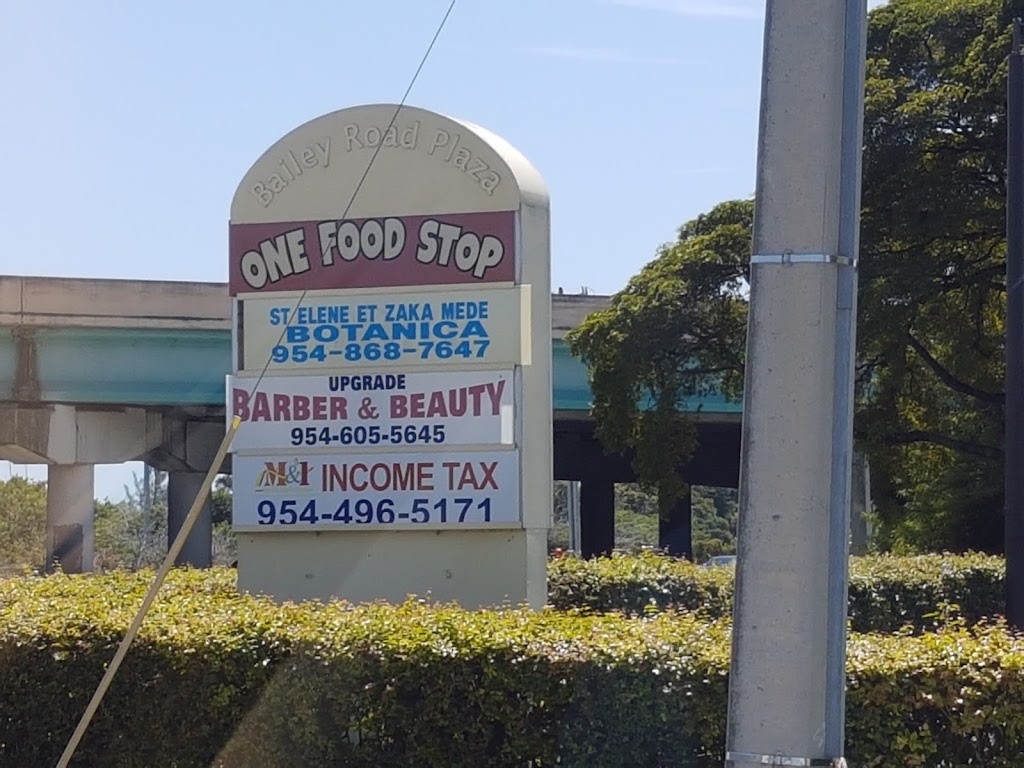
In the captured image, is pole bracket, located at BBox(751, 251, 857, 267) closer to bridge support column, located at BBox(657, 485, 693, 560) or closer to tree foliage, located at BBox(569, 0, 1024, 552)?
tree foliage, located at BBox(569, 0, 1024, 552)

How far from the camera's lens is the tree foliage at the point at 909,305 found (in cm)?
2286

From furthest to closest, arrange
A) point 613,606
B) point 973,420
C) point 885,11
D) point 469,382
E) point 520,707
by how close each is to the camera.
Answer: point 973,420, point 885,11, point 613,606, point 469,382, point 520,707

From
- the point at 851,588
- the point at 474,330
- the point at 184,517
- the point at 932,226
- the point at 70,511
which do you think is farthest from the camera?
the point at 184,517

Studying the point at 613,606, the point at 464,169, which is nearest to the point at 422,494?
the point at 464,169

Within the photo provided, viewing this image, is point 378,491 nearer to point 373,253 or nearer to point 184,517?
point 373,253

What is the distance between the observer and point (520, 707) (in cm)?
679

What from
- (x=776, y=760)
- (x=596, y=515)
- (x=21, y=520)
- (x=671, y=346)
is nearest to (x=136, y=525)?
(x=21, y=520)

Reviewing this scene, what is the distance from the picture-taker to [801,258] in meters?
4.25

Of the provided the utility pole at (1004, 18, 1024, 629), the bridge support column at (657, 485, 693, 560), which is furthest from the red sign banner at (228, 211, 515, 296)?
the bridge support column at (657, 485, 693, 560)

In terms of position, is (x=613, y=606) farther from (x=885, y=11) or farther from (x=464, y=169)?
(x=885, y=11)

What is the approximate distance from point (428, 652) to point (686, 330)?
1933 centimetres

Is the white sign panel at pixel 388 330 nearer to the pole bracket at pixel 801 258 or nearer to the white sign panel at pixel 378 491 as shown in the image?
the white sign panel at pixel 378 491

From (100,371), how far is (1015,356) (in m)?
25.2

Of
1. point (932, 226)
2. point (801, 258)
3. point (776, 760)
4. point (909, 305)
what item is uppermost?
point (932, 226)
